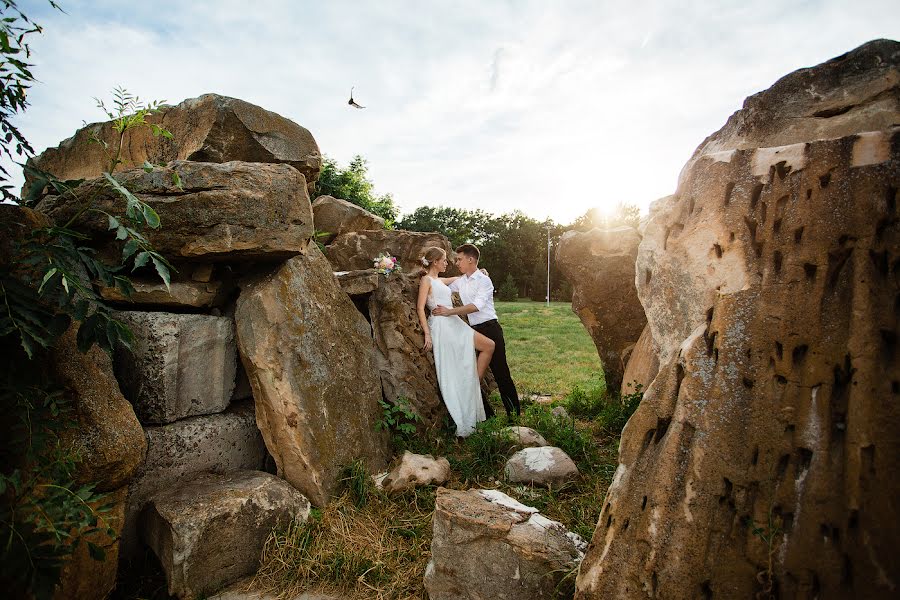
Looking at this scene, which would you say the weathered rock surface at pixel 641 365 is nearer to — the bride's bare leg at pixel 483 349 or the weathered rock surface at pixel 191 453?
the bride's bare leg at pixel 483 349

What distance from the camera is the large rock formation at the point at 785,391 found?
6.01ft

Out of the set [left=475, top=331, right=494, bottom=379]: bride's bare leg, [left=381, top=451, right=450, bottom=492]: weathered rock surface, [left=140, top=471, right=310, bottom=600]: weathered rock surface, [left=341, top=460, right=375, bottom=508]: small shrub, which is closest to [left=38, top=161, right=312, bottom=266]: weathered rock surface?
[left=140, top=471, right=310, bottom=600]: weathered rock surface

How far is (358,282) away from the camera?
16.5 ft

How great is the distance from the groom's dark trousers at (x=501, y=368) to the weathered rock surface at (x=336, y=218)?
2.24 m

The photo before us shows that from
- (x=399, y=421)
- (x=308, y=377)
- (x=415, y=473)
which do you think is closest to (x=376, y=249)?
(x=399, y=421)

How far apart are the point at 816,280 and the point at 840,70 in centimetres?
124

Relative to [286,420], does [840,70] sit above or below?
above

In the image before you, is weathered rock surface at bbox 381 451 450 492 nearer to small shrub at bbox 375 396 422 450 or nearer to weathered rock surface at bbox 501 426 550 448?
small shrub at bbox 375 396 422 450

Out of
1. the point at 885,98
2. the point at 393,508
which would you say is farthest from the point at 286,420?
the point at 885,98

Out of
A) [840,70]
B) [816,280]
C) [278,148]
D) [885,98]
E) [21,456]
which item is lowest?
[21,456]

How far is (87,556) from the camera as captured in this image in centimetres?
259

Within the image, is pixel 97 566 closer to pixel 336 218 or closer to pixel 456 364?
pixel 456 364

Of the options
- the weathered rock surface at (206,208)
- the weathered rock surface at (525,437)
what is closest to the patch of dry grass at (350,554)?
the weathered rock surface at (525,437)

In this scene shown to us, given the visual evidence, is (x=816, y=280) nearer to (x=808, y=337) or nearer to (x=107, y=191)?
(x=808, y=337)
